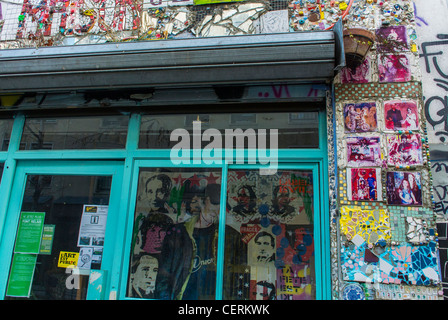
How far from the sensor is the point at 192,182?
3078 mm

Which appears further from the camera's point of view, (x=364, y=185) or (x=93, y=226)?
(x=93, y=226)

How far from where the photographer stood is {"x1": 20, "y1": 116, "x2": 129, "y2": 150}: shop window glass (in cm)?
325

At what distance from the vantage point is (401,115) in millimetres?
2588

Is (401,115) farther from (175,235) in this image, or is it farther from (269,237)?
(175,235)

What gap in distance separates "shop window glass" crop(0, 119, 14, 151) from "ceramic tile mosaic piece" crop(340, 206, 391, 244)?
144 inches

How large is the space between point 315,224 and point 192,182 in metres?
1.26

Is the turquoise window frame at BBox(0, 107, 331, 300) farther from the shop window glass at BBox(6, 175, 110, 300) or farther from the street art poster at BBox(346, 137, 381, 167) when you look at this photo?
the street art poster at BBox(346, 137, 381, 167)

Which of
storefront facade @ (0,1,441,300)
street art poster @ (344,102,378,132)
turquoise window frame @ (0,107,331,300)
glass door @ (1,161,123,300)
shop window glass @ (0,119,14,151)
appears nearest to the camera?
storefront facade @ (0,1,441,300)

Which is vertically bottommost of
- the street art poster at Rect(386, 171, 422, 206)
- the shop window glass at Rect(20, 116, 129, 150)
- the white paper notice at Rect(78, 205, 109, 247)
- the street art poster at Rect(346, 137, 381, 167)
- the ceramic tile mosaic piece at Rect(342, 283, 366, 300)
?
the ceramic tile mosaic piece at Rect(342, 283, 366, 300)

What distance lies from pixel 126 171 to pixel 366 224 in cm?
227

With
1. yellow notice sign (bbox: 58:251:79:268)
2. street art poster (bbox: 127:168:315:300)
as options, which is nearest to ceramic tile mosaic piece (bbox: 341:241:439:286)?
street art poster (bbox: 127:168:315:300)

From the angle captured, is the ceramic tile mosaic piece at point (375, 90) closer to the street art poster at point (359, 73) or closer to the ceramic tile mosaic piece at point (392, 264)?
the street art poster at point (359, 73)

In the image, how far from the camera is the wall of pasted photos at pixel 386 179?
7.61 feet

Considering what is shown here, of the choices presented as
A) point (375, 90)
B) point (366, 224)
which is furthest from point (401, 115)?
point (366, 224)
